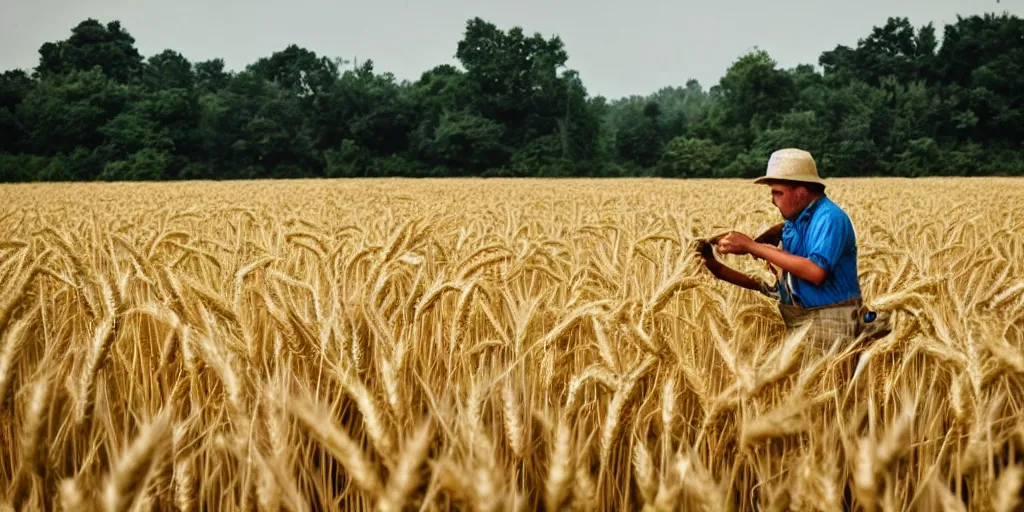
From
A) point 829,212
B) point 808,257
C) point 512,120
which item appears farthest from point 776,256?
point 512,120

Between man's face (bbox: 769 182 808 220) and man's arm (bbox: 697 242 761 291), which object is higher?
man's face (bbox: 769 182 808 220)

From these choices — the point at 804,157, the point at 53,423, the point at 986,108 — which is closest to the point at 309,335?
the point at 53,423

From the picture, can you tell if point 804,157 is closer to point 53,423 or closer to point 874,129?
point 53,423

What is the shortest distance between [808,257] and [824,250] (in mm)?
64

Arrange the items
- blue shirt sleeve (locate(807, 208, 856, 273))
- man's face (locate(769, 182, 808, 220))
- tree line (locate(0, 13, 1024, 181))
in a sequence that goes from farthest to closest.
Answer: tree line (locate(0, 13, 1024, 181)) < man's face (locate(769, 182, 808, 220)) < blue shirt sleeve (locate(807, 208, 856, 273))

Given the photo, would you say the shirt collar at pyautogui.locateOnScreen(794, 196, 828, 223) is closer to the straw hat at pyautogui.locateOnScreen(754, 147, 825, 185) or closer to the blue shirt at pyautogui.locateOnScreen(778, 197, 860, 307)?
the blue shirt at pyautogui.locateOnScreen(778, 197, 860, 307)

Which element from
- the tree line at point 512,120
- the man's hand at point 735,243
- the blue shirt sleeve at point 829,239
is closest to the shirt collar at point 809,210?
the blue shirt sleeve at point 829,239

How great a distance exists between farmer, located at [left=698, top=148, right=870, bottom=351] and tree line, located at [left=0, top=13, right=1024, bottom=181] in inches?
1685

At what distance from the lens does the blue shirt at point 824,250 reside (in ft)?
8.09

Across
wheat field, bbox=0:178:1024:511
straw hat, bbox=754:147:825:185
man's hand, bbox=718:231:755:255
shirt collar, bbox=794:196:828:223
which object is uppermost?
straw hat, bbox=754:147:825:185

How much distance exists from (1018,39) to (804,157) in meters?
61.9

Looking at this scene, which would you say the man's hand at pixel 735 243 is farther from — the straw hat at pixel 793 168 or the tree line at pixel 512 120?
the tree line at pixel 512 120

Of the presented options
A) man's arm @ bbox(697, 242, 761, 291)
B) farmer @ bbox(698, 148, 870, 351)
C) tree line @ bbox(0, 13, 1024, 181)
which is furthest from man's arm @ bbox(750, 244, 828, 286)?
tree line @ bbox(0, 13, 1024, 181)

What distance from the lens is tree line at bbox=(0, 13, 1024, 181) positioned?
137 feet
